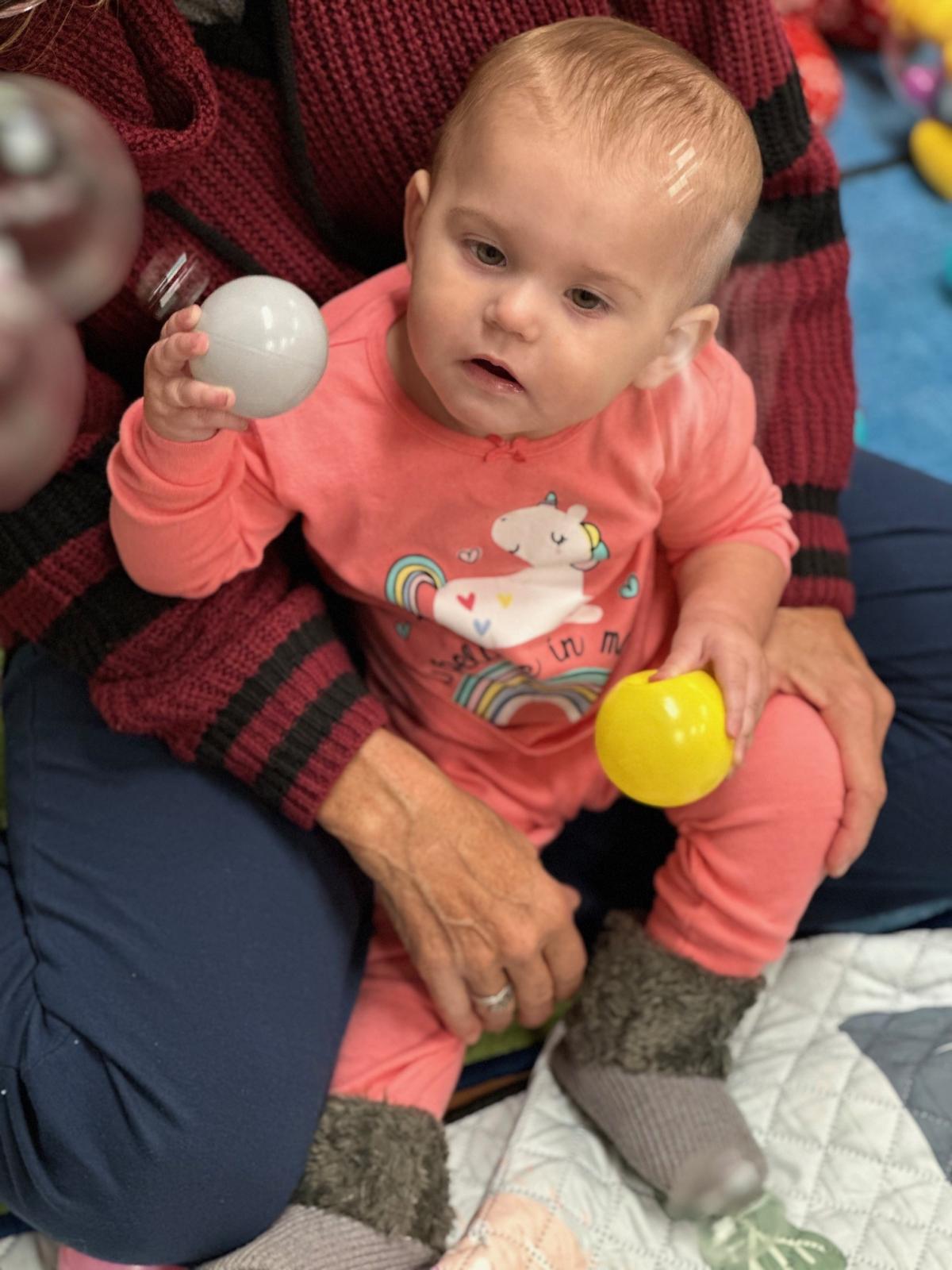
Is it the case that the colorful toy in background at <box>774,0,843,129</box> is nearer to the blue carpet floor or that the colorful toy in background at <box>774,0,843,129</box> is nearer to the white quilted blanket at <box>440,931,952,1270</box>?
the blue carpet floor

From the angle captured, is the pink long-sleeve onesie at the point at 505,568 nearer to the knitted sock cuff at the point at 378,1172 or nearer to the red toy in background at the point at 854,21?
the knitted sock cuff at the point at 378,1172

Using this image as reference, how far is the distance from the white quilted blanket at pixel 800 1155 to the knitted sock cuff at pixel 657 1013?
0.04 metres

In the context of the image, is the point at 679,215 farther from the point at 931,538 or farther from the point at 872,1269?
the point at 872,1269

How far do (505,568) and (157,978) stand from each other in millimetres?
272

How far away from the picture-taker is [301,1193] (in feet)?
2.39

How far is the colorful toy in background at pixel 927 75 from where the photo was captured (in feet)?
4.79

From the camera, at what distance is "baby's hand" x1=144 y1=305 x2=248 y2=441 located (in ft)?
1.64

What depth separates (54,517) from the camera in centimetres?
69

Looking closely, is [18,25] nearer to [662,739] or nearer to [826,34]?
[662,739]

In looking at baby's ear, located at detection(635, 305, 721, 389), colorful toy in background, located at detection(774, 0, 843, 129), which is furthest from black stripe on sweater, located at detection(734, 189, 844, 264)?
colorful toy in background, located at detection(774, 0, 843, 129)

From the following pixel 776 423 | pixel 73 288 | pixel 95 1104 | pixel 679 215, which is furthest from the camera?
pixel 776 423

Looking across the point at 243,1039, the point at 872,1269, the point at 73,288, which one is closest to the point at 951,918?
the point at 872,1269

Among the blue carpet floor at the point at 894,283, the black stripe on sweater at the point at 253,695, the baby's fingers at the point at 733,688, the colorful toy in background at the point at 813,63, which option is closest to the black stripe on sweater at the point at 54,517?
the black stripe on sweater at the point at 253,695

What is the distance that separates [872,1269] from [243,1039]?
351 mm
